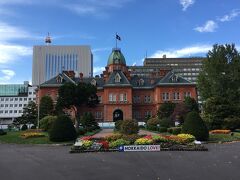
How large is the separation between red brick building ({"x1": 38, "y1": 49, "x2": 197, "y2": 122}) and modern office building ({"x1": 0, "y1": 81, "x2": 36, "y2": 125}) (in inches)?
2225

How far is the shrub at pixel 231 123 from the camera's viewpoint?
42438mm

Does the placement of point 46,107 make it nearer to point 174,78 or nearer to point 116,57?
point 116,57

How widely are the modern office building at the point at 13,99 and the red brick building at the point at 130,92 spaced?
2225 inches

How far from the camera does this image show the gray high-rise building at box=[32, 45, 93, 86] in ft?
513

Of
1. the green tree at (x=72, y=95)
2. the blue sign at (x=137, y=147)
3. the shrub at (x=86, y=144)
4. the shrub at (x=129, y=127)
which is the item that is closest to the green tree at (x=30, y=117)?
the green tree at (x=72, y=95)

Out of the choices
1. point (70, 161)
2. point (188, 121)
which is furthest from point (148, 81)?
point (70, 161)

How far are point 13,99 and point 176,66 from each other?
263 feet

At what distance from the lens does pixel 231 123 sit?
42531 millimetres

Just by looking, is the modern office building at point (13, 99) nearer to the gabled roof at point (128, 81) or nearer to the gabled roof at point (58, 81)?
the gabled roof at point (58, 81)

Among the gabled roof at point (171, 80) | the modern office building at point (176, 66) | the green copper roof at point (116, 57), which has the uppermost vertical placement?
the modern office building at point (176, 66)

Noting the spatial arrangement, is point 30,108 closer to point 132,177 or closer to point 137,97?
point 137,97

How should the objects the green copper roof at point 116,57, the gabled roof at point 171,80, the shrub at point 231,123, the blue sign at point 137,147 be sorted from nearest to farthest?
1. the blue sign at point 137,147
2. the shrub at point 231,123
3. the gabled roof at point 171,80
4. the green copper roof at point 116,57

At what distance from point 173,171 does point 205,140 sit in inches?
636

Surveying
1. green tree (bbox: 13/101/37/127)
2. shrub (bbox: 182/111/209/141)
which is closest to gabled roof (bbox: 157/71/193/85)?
green tree (bbox: 13/101/37/127)
